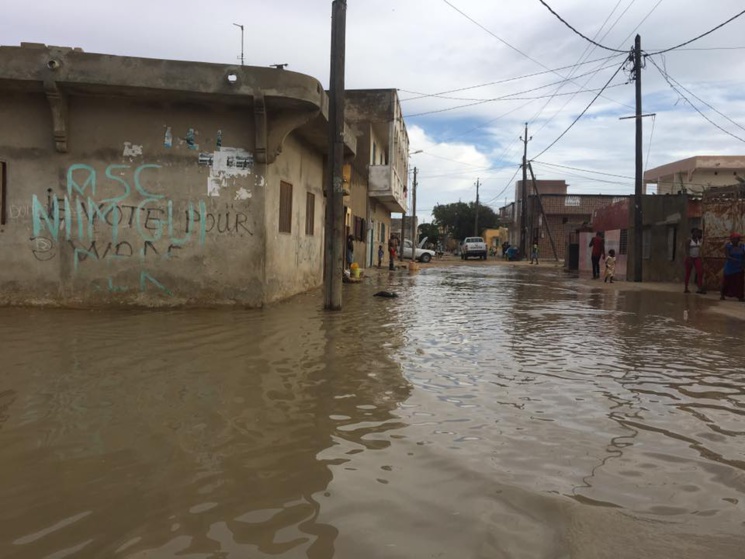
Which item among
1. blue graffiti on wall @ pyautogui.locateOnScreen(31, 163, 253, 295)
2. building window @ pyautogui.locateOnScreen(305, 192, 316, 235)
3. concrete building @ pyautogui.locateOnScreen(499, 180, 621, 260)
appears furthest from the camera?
concrete building @ pyautogui.locateOnScreen(499, 180, 621, 260)

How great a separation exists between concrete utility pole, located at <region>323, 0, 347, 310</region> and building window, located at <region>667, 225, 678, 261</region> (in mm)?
16041

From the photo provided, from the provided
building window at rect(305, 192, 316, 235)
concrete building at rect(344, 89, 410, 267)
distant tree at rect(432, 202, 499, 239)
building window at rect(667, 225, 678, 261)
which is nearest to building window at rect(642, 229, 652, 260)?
building window at rect(667, 225, 678, 261)

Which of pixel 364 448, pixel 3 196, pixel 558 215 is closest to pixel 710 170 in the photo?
pixel 558 215

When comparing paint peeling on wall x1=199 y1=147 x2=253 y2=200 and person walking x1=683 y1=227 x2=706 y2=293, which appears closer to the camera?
paint peeling on wall x1=199 y1=147 x2=253 y2=200

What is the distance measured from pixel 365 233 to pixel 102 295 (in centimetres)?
1647

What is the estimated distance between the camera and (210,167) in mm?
9742

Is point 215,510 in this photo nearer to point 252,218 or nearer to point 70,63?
point 252,218

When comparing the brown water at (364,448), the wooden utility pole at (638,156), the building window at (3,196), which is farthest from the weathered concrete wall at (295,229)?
the wooden utility pole at (638,156)

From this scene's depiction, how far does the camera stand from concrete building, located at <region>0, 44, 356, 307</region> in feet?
29.9

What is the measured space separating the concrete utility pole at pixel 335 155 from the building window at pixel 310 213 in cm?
362

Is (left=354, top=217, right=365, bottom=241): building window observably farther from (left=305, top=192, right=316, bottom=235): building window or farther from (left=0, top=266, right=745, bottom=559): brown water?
(left=0, top=266, right=745, bottom=559): brown water

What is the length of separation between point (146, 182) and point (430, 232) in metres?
77.7

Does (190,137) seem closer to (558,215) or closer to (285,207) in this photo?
(285,207)

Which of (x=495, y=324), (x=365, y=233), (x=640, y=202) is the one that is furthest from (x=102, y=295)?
(x=640, y=202)
